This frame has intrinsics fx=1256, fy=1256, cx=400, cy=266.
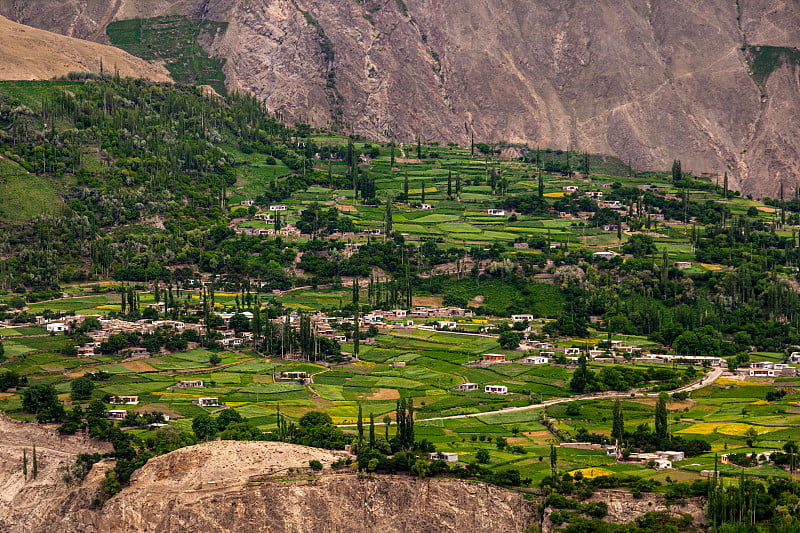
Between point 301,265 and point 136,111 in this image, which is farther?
point 136,111

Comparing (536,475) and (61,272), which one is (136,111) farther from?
(536,475)

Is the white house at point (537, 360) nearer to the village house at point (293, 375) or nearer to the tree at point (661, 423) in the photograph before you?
the village house at point (293, 375)

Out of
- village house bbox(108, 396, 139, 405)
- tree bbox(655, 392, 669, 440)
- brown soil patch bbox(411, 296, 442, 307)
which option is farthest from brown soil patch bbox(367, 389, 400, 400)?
brown soil patch bbox(411, 296, 442, 307)

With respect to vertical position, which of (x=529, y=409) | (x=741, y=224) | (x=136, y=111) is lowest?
(x=529, y=409)

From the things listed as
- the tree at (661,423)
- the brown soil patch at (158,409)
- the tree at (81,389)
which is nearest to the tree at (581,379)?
the tree at (661,423)

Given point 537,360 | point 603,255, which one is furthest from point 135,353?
point 603,255

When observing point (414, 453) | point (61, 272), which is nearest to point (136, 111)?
point (61, 272)
